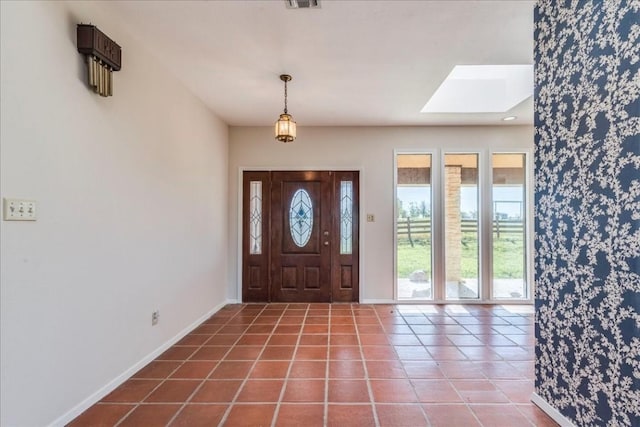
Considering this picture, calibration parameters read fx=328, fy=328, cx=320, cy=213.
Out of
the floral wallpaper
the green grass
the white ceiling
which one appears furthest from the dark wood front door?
the floral wallpaper

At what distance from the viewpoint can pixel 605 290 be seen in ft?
5.33

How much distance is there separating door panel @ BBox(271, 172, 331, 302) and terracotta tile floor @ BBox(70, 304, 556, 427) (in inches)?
34.8

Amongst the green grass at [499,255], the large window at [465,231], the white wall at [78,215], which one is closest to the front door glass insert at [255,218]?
the white wall at [78,215]

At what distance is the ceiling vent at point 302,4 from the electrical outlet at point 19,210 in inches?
75.8

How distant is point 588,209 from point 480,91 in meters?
2.95

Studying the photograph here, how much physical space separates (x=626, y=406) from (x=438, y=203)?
3482mm

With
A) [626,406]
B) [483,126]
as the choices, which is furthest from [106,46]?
[483,126]

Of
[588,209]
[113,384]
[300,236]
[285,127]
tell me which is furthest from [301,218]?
[588,209]

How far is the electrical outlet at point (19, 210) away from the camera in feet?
5.27

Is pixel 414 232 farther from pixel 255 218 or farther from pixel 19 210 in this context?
pixel 19 210

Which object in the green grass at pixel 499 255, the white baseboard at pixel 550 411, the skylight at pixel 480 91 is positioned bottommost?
the white baseboard at pixel 550 411

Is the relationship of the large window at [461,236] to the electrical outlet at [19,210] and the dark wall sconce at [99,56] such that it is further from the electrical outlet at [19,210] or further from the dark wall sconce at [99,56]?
the electrical outlet at [19,210]

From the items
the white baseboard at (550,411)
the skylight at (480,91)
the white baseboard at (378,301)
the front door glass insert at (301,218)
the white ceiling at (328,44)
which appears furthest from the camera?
the front door glass insert at (301,218)

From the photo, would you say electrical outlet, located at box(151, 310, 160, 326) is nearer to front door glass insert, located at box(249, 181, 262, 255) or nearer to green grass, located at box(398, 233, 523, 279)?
front door glass insert, located at box(249, 181, 262, 255)
